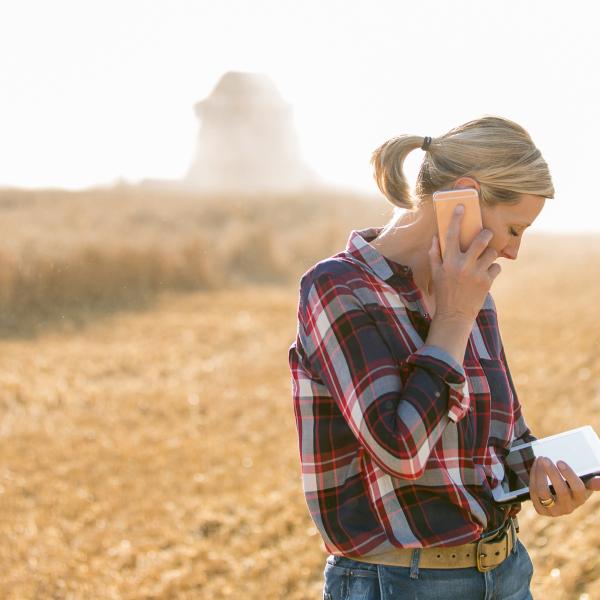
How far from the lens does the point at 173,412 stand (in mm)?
7129

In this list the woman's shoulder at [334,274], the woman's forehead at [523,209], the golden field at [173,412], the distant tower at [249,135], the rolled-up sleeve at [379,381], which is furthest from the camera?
the distant tower at [249,135]

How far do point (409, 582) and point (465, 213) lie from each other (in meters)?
0.72

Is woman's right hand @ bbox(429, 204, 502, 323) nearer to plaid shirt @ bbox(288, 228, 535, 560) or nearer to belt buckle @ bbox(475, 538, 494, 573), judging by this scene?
plaid shirt @ bbox(288, 228, 535, 560)

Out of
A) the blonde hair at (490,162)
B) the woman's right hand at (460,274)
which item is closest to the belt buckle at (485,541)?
the woman's right hand at (460,274)

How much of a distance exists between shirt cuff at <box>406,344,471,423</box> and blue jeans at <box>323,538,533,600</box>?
0.33 m

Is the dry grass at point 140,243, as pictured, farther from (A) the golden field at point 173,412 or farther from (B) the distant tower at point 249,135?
(B) the distant tower at point 249,135

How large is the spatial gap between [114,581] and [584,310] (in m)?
7.39

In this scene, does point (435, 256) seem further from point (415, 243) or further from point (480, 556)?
point (480, 556)

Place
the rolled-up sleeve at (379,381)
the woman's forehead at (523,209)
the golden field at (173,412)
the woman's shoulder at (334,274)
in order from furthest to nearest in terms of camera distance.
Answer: the golden field at (173,412)
the woman's forehead at (523,209)
the woman's shoulder at (334,274)
the rolled-up sleeve at (379,381)

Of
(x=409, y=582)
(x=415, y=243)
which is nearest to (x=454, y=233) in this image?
(x=415, y=243)

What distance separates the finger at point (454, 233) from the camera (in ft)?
4.74

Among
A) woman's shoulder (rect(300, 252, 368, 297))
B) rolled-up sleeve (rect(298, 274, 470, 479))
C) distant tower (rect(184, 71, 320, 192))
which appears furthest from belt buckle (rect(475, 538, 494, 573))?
distant tower (rect(184, 71, 320, 192))

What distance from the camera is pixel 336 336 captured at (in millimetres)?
1391

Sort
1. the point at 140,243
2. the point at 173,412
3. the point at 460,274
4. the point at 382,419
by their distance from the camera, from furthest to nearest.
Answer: the point at 140,243 < the point at 173,412 < the point at 460,274 < the point at 382,419
